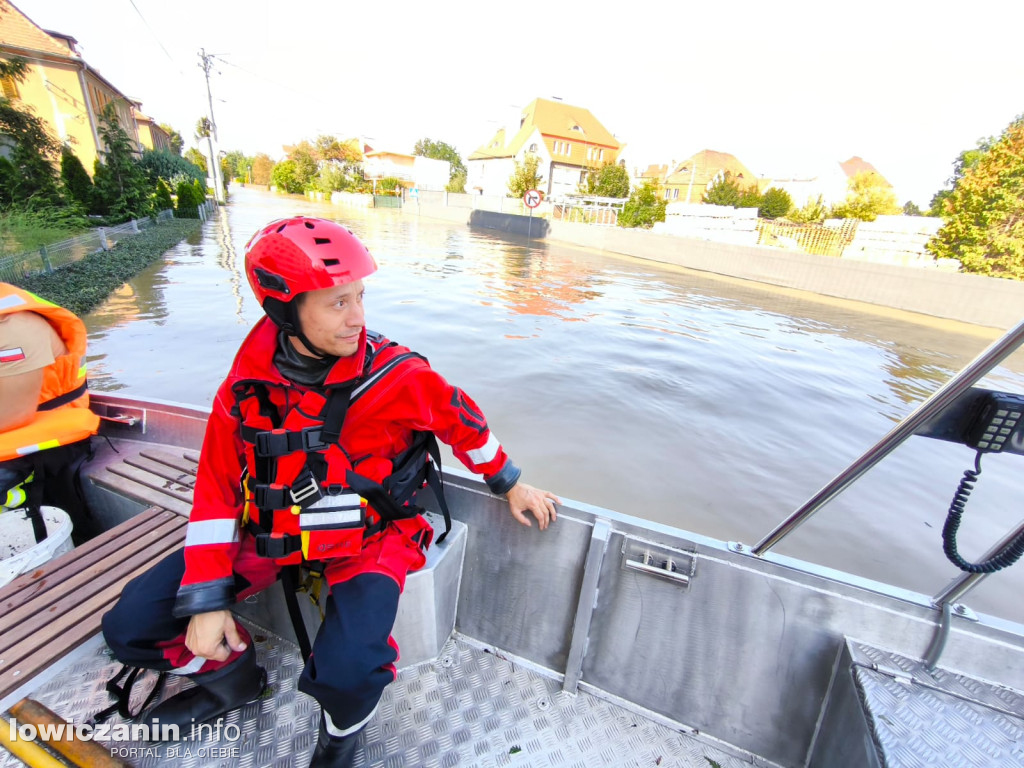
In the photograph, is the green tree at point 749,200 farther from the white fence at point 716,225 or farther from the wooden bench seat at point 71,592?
the wooden bench seat at point 71,592

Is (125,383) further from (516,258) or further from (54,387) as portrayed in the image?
(516,258)

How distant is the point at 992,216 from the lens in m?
13.4

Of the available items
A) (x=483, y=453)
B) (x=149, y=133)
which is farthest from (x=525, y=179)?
(x=149, y=133)

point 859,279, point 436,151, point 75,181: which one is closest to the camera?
point 859,279

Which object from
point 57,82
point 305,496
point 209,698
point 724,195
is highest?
point 57,82

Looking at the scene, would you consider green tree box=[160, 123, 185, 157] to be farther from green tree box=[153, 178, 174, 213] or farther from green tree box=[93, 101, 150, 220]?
green tree box=[93, 101, 150, 220]

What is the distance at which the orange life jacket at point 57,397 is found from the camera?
196 centimetres

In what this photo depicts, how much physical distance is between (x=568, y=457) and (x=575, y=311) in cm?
551

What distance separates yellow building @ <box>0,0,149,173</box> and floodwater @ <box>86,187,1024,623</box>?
56.0 feet

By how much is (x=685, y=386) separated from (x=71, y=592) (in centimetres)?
567

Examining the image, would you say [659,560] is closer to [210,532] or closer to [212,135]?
[210,532]

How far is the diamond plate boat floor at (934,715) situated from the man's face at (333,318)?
5.63 ft

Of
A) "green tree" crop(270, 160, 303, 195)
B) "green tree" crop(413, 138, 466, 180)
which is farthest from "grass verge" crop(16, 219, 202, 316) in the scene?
"green tree" crop(413, 138, 466, 180)

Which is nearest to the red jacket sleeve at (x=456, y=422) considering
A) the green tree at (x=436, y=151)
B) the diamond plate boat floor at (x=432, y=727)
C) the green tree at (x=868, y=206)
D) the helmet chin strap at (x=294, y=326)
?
the helmet chin strap at (x=294, y=326)
